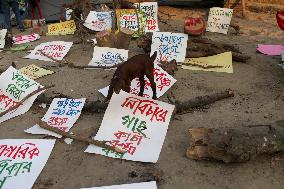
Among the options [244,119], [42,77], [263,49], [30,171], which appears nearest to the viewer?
[30,171]

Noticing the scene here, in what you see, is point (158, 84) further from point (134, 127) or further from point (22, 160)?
Answer: point (22, 160)

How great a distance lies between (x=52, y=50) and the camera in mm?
7457

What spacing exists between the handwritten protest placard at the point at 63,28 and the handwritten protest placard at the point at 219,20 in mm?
3240

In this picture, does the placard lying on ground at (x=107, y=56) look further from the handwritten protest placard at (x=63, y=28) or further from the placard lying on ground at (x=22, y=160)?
the placard lying on ground at (x=22, y=160)

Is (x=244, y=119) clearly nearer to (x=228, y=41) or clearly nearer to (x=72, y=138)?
(x=72, y=138)

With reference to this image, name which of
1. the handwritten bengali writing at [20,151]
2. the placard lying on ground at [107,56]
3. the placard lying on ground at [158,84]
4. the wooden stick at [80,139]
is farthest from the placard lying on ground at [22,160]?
the placard lying on ground at [107,56]

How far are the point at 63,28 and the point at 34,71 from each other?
109 inches

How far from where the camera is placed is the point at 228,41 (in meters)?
7.98

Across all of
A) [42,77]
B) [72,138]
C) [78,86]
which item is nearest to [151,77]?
[72,138]

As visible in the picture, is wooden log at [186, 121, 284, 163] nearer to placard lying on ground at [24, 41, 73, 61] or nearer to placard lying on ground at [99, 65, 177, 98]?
placard lying on ground at [99, 65, 177, 98]

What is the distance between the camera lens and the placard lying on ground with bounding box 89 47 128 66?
673 centimetres

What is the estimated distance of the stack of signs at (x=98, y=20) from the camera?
857 cm

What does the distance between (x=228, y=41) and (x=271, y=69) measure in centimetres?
178

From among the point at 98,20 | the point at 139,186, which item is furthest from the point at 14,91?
the point at 98,20
